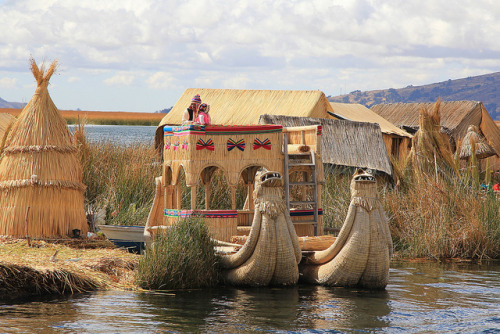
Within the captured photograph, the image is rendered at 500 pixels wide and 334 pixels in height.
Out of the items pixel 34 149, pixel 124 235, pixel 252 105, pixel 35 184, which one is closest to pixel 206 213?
pixel 124 235

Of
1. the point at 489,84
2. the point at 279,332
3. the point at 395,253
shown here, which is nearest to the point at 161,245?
the point at 279,332

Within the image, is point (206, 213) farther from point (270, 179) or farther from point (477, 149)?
point (477, 149)

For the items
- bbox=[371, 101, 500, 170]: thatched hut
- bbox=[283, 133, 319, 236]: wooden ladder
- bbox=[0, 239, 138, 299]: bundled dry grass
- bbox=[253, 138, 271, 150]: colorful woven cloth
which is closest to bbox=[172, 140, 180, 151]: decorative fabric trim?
bbox=[253, 138, 271, 150]: colorful woven cloth

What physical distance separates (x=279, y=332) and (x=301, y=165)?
15.7ft

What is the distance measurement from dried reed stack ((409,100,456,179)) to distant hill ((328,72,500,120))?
125 m

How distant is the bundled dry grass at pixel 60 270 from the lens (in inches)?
379

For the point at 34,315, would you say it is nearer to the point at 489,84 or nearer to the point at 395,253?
the point at 395,253

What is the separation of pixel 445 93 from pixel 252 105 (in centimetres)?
12840

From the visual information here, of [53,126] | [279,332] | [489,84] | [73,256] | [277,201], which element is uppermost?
[489,84]

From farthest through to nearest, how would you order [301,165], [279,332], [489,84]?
[489,84], [301,165], [279,332]

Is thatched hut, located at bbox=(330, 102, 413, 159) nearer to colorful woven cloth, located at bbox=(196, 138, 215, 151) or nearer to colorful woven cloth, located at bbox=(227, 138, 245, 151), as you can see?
colorful woven cloth, located at bbox=(227, 138, 245, 151)

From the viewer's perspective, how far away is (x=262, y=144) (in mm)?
12125

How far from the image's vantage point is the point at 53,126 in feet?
43.5

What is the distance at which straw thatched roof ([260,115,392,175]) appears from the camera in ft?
64.7
